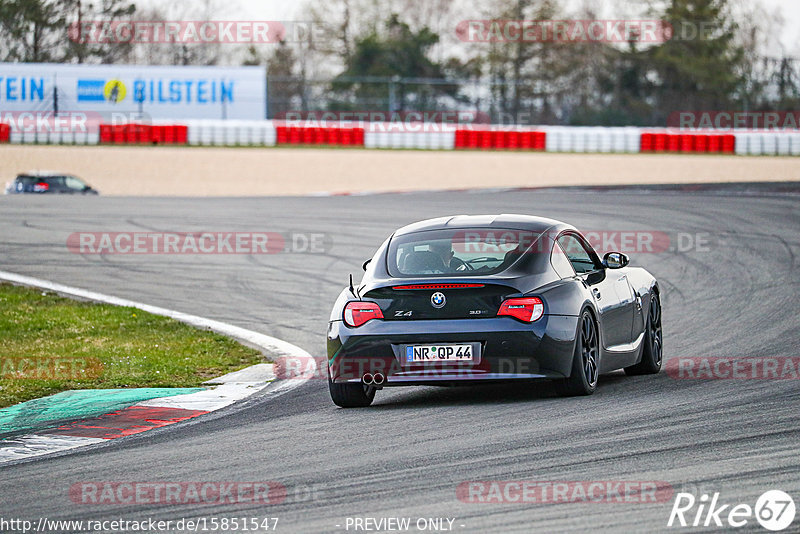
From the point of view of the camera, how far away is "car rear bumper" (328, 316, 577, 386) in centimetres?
789

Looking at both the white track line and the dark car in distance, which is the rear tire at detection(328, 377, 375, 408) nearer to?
the white track line

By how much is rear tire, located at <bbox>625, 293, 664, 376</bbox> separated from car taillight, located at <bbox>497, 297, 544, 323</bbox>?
6.55 ft

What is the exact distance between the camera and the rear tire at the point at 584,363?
8.16 meters

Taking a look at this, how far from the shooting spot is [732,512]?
502 cm

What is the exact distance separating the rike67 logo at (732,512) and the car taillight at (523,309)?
278 cm

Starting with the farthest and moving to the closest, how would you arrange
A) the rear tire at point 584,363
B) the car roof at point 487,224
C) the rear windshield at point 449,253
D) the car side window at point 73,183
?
the car side window at point 73,183 < the car roof at point 487,224 < the rear windshield at point 449,253 < the rear tire at point 584,363

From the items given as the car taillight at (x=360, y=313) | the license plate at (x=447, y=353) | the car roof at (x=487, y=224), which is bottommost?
the license plate at (x=447, y=353)

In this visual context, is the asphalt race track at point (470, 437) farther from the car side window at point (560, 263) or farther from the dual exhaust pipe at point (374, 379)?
the car side window at point (560, 263)

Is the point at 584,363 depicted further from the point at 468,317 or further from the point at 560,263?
the point at 468,317

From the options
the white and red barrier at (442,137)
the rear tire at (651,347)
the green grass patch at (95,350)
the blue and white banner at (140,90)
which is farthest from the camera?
the blue and white banner at (140,90)

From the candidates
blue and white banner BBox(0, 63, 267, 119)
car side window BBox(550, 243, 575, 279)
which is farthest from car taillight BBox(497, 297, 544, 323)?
blue and white banner BBox(0, 63, 267, 119)

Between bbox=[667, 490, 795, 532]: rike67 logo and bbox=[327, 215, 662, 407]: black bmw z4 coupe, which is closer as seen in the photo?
bbox=[667, 490, 795, 532]: rike67 logo

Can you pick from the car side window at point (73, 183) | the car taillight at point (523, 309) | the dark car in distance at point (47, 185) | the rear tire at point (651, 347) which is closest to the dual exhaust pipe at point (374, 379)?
the car taillight at point (523, 309)

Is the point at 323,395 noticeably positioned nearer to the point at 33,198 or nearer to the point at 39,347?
the point at 39,347
